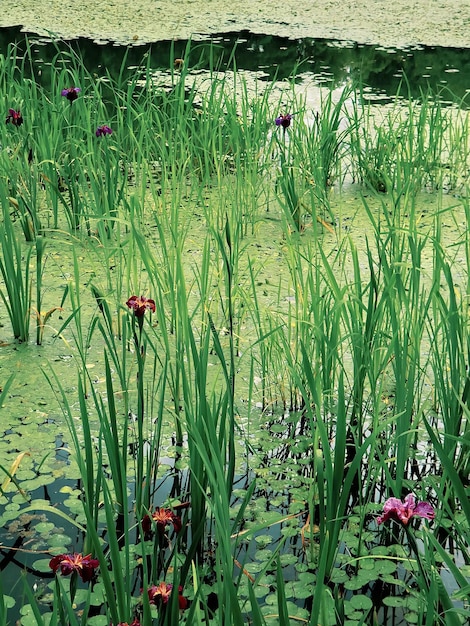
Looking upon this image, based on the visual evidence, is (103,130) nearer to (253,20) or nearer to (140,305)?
(140,305)

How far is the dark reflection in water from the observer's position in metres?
4.31

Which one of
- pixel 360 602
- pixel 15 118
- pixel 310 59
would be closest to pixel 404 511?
pixel 360 602

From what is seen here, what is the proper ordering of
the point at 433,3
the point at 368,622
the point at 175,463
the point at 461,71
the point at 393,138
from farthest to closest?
the point at 433,3 < the point at 461,71 < the point at 393,138 < the point at 175,463 < the point at 368,622

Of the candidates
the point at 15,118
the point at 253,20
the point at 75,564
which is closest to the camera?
the point at 75,564

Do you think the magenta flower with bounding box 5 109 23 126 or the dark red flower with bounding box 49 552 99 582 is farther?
the magenta flower with bounding box 5 109 23 126

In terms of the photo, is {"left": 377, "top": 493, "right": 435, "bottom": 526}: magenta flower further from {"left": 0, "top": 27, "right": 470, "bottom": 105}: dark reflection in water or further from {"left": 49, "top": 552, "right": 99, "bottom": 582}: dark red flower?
{"left": 0, "top": 27, "right": 470, "bottom": 105}: dark reflection in water

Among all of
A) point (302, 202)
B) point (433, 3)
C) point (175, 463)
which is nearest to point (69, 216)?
point (302, 202)

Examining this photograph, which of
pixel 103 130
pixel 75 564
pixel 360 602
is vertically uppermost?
pixel 103 130

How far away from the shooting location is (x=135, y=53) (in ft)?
15.8

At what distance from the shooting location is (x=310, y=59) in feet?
15.5

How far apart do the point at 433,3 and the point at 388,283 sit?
521 cm

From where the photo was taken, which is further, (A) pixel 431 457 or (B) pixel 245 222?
(B) pixel 245 222

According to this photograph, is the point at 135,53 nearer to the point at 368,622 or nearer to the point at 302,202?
the point at 302,202

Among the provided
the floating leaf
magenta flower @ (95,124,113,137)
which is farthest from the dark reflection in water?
the floating leaf
